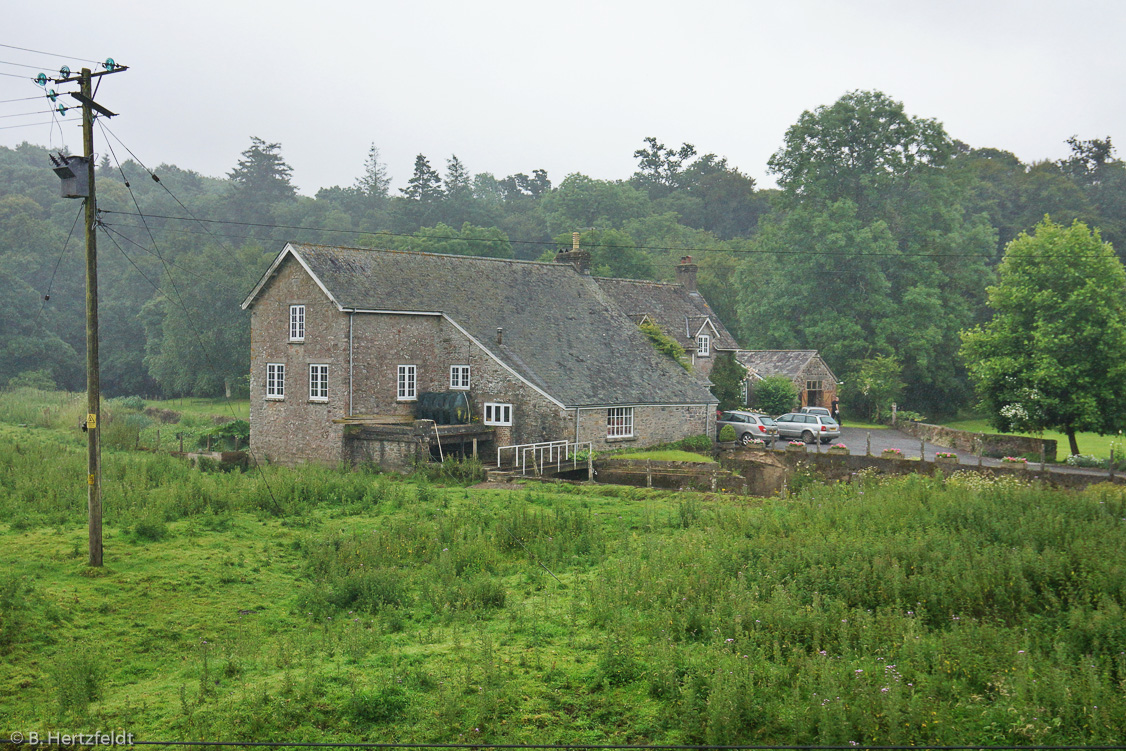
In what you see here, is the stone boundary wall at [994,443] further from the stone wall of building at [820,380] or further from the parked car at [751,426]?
the stone wall of building at [820,380]

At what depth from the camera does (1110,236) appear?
71.2m

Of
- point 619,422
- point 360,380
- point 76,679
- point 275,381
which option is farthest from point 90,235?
point 619,422

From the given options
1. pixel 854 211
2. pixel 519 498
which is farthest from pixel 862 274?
pixel 519 498

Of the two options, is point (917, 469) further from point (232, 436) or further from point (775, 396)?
point (232, 436)

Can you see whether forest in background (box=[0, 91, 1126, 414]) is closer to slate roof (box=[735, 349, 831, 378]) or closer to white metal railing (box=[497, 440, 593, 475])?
slate roof (box=[735, 349, 831, 378])

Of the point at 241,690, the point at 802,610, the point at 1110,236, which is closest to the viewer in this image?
the point at 241,690

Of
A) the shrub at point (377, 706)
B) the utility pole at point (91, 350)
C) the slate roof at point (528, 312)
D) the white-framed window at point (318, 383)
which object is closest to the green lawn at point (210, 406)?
the white-framed window at point (318, 383)

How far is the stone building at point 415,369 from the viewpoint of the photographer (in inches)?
1314

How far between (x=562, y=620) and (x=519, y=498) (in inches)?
436

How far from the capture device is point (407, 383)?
115 ft

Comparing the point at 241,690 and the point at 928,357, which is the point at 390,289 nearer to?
the point at 241,690

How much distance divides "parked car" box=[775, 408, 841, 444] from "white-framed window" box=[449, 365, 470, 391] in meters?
17.9

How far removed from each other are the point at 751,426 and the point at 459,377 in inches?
604

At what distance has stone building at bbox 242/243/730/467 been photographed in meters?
33.4
